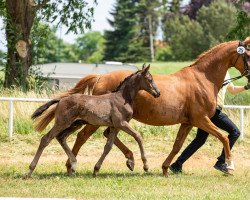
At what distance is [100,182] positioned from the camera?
1060cm

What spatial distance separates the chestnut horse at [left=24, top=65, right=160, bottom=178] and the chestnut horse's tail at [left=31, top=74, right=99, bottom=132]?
2 cm

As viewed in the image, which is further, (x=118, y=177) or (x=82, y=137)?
(x=82, y=137)

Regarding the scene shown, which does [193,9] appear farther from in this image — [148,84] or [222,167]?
[148,84]

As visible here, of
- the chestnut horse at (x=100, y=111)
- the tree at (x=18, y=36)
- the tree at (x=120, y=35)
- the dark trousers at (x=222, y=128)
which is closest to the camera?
the chestnut horse at (x=100, y=111)

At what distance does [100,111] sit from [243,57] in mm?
2785

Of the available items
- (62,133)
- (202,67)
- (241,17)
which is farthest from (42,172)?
(241,17)

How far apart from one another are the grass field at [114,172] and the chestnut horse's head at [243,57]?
1.88 m

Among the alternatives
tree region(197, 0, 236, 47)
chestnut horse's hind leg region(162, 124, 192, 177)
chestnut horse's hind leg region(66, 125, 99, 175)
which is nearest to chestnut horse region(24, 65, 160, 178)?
chestnut horse's hind leg region(66, 125, 99, 175)

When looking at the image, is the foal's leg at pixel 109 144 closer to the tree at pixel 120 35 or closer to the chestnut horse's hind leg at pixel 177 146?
the chestnut horse's hind leg at pixel 177 146

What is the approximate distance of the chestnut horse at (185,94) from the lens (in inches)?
460

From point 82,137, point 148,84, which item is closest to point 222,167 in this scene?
point 148,84

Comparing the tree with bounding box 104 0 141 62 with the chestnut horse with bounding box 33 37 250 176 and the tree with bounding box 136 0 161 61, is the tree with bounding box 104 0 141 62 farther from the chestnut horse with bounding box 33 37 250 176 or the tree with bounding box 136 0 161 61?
the chestnut horse with bounding box 33 37 250 176

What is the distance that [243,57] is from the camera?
12.0 metres

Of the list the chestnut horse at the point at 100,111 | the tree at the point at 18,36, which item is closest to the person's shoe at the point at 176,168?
the chestnut horse at the point at 100,111
